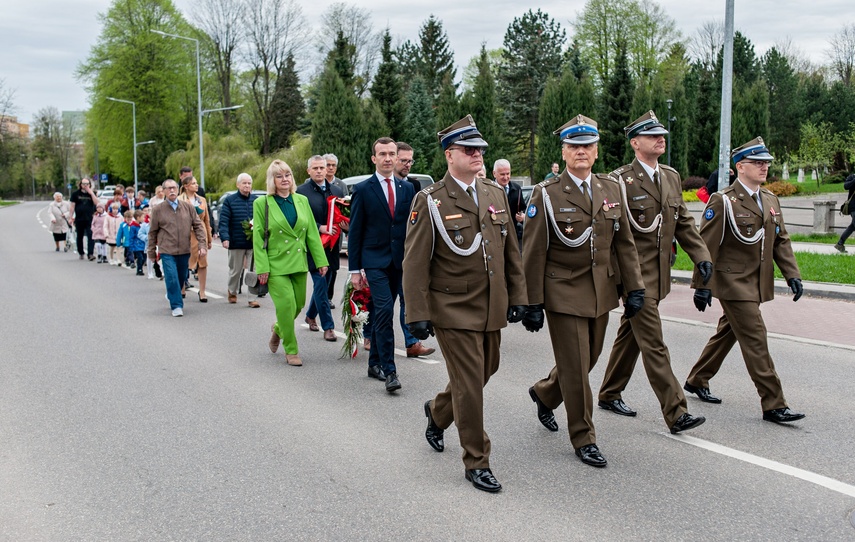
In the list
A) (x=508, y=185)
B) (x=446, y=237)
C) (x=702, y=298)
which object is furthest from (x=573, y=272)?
(x=508, y=185)

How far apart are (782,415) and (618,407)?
3.63 ft

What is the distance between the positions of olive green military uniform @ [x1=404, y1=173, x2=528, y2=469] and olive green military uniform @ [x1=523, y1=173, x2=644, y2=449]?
319 millimetres

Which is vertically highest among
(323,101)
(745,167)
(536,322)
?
(323,101)

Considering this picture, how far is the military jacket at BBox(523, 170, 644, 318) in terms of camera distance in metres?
5.16

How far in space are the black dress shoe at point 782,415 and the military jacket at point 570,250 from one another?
1.52 m

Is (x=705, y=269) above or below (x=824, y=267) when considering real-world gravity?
above

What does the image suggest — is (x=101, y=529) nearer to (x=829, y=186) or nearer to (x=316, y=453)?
(x=316, y=453)

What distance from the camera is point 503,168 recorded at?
955 centimetres

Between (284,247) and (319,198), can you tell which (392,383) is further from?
(319,198)

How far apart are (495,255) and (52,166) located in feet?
394

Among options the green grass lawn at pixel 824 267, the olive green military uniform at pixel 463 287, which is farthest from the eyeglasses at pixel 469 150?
the green grass lawn at pixel 824 267

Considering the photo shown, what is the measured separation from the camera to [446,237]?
15.9 feet

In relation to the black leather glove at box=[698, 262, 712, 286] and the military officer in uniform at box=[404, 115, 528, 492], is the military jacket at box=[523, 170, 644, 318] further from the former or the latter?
the black leather glove at box=[698, 262, 712, 286]

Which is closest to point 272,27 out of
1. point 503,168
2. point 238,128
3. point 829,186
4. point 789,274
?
point 238,128
